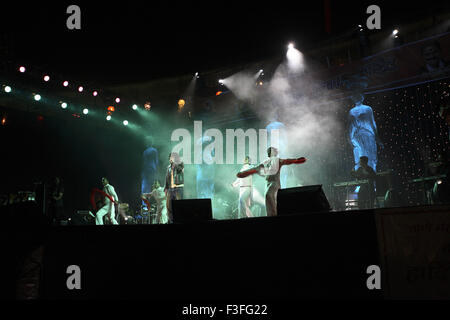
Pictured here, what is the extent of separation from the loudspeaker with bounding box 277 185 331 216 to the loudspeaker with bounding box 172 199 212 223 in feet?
3.15

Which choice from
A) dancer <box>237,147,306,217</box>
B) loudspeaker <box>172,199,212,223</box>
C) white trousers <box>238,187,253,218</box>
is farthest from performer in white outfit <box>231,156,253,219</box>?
loudspeaker <box>172,199,212,223</box>

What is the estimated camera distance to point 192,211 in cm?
445

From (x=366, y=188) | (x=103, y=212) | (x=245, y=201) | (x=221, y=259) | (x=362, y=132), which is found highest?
(x=362, y=132)

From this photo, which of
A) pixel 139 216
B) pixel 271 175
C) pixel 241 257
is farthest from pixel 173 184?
pixel 241 257

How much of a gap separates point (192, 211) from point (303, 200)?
4.65ft

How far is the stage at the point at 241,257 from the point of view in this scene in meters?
2.99

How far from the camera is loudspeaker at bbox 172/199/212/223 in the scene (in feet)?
14.6

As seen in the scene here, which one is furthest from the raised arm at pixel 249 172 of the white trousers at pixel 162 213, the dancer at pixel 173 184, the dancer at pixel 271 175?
the white trousers at pixel 162 213

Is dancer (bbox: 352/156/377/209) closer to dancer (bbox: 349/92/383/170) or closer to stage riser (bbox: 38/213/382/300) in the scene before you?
dancer (bbox: 349/92/383/170)

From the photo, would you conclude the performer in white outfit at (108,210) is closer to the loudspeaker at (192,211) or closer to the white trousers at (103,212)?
the white trousers at (103,212)

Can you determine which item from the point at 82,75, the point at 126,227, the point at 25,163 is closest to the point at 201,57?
the point at 82,75

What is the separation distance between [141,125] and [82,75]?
313 cm

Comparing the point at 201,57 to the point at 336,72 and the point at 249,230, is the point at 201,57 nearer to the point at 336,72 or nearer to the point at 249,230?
the point at 336,72

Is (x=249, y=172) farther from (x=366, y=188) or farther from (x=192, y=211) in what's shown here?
(x=366, y=188)
